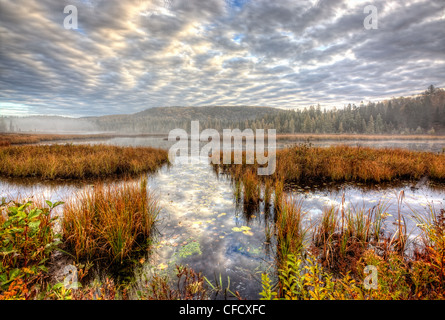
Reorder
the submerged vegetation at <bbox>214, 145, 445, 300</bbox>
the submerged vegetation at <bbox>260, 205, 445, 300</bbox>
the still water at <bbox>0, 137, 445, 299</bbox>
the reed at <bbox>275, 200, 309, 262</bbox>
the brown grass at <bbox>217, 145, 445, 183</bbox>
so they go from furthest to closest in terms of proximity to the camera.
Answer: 1. the brown grass at <bbox>217, 145, 445, 183</bbox>
2. the reed at <bbox>275, 200, 309, 262</bbox>
3. the still water at <bbox>0, 137, 445, 299</bbox>
4. the submerged vegetation at <bbox>214, 145, 445, 300</bbox>
5. the submerged vegetation at <bbox>260, 205, 445, 300</bbox>

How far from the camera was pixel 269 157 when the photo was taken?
15.6 meters

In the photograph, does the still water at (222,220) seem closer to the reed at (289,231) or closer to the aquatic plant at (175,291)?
the reed at (289,231)

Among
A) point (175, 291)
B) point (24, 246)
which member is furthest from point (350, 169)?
point (24, 246)

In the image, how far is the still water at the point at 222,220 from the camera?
412 centimetres

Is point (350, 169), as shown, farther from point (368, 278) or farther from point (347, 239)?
point (368, 278)

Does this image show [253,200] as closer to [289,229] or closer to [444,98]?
[289,229]

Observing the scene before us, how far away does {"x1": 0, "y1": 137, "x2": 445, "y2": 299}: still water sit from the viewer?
13.5 ft

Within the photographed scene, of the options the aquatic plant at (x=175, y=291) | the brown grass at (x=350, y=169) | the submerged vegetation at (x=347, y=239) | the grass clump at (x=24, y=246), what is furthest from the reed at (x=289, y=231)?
the brown grass at (x=350, y=169)

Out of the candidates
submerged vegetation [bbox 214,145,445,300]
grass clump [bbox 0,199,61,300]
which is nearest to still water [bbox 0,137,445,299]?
submerged vegetation [bbox 214,145,445,300]

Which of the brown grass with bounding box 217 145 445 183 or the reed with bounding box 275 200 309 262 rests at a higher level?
the brown grass with bounding box 217 145 445 183

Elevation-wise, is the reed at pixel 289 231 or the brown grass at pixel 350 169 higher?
the brown grass at pixel 350 169

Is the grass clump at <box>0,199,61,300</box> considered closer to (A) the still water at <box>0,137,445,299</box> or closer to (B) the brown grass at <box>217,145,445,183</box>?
(A) the still water at <box>0,137,445,299</box>
